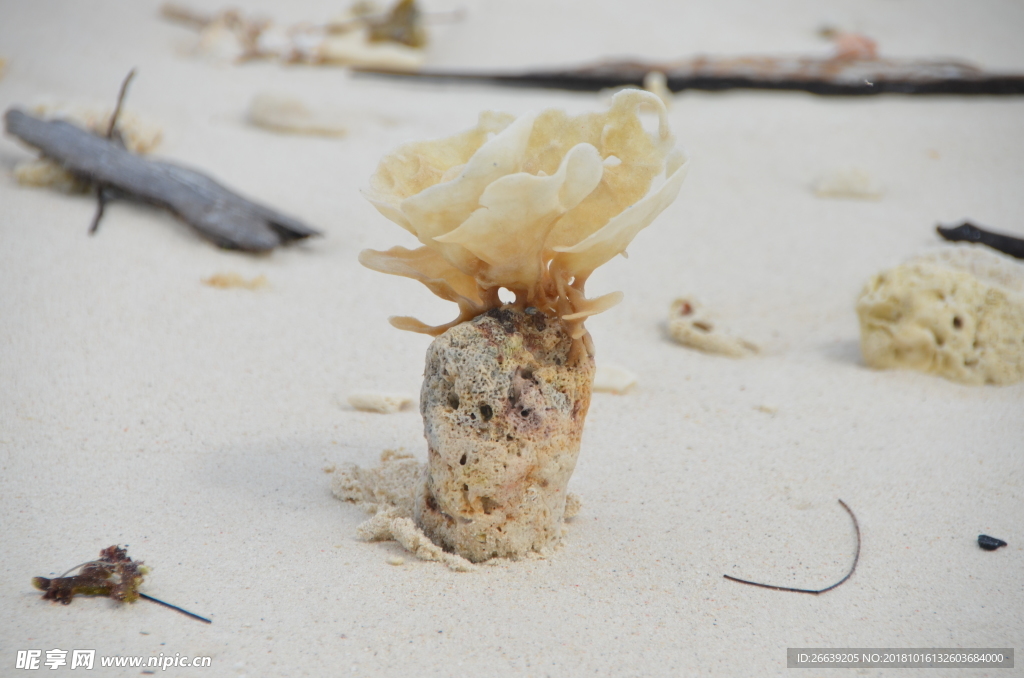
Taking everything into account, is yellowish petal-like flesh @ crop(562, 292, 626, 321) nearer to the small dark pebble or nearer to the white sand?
the white sand

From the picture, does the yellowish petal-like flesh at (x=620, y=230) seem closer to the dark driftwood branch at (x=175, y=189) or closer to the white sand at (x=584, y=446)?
the white sand at (x=584, y=446)

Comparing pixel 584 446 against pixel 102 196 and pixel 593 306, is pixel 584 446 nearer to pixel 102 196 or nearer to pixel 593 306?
pixel 593 306

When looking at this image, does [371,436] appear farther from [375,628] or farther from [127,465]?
[375,628]

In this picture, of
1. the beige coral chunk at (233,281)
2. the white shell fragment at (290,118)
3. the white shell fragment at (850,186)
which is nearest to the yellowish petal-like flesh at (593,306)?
the beige coral chunk at (233,281)

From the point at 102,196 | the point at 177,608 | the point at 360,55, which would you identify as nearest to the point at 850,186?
the point at 102,196

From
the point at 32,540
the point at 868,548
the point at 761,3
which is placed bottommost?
the point at 32,540

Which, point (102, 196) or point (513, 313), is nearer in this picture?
point (513, 313)

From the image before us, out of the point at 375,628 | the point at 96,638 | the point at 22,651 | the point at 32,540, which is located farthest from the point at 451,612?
the point at 32,540
